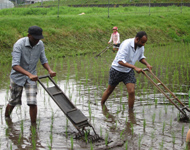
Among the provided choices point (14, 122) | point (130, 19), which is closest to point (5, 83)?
point (14, 122)

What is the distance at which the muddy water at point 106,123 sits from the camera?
4172mm

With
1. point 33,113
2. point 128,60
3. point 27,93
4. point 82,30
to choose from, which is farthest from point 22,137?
point 82,30

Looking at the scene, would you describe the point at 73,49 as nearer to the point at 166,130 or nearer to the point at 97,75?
the point at 97,75

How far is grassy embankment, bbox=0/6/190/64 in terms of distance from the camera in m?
12.5

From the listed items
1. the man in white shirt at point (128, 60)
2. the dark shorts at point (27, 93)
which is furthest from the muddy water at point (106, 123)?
the man in white shirt at point (128, 60)

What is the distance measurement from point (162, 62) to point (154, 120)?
18.2 ft

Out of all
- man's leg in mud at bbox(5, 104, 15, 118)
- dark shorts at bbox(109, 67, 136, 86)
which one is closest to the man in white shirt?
dark shorts at bbox(109, 67, 136, 86)

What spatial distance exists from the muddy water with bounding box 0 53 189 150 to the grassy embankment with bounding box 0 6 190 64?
484 cm

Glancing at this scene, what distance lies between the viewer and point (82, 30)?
15.0m

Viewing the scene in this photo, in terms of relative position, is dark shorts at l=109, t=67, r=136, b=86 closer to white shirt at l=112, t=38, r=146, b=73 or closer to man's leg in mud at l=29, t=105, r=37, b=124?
white shirt at l=112, t=38, r=146, b=73

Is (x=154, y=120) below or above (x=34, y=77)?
below

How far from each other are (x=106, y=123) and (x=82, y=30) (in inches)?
409

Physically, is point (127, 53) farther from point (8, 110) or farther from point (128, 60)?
point (8, 110)

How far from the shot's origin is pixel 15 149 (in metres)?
4.04
